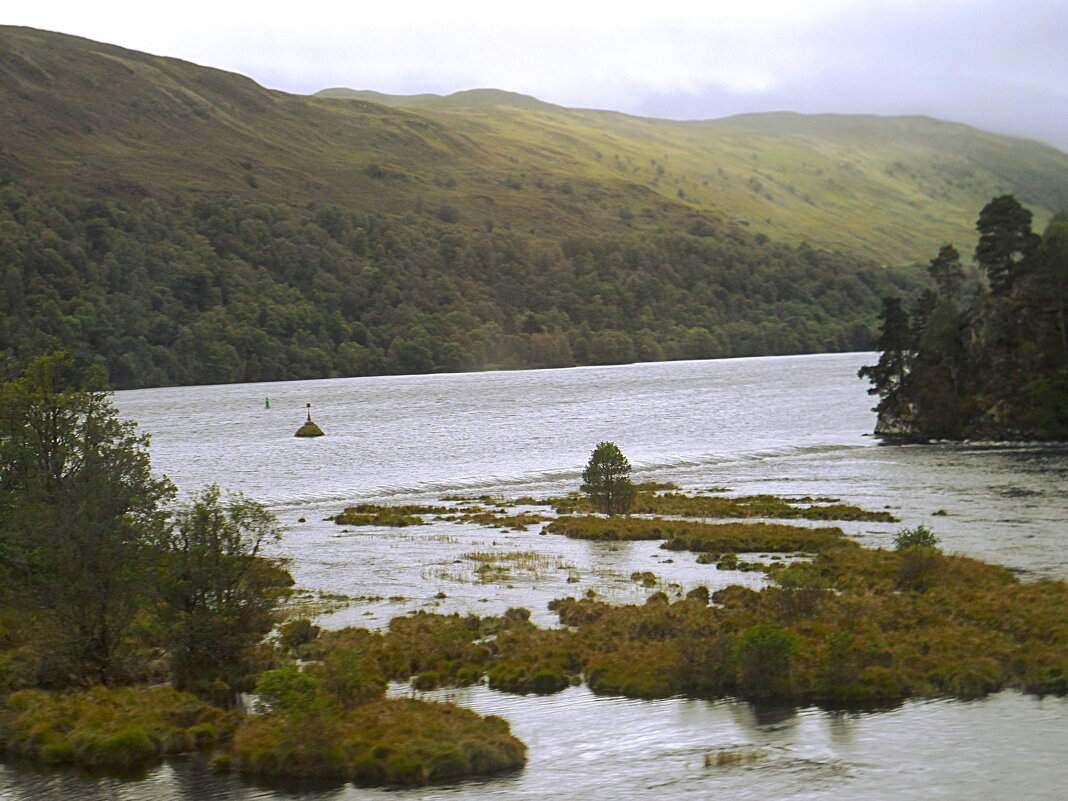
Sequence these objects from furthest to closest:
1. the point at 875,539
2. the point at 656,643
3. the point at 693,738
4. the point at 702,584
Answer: the point at 875,539 → the point at 702,584 → the point at 656,643 → the point at 693,738

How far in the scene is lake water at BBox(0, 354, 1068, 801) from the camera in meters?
28.0

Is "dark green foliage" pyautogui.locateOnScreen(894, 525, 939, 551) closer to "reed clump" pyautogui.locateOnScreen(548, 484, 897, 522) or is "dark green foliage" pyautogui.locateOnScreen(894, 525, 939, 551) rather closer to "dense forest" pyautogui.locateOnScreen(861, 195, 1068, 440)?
"reed clump" pyautogui.locateOnScreen(548, 484, 897, 522)

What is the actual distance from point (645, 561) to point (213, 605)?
28.7m

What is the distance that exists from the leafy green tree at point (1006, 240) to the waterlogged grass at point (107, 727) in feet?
372

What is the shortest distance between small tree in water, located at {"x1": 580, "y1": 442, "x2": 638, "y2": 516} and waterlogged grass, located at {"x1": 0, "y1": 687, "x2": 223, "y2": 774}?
5091 cm

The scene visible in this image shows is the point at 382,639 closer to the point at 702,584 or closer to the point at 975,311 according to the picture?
the point at 702,584

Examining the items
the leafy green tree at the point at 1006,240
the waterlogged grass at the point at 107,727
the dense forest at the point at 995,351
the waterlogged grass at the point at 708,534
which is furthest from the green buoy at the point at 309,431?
the waterlogged grass at the point at 107,727

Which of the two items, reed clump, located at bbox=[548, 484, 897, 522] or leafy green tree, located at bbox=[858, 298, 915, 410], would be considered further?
leafy green tree, located at bbox=[858, 298, 915, 410]

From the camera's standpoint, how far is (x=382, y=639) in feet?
135

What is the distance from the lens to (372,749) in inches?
1145

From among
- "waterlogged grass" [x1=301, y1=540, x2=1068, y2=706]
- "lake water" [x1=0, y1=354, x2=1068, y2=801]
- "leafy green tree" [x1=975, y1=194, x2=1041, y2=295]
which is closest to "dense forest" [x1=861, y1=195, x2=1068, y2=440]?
"leafy green tree" [x1=975, y1=194, x2=1041, y2=295]

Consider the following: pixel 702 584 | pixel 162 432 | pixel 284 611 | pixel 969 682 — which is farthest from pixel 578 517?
pixel 162 432

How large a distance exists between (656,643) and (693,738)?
8276mm

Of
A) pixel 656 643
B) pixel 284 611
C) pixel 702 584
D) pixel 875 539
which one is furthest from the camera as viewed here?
pixel 875 539
